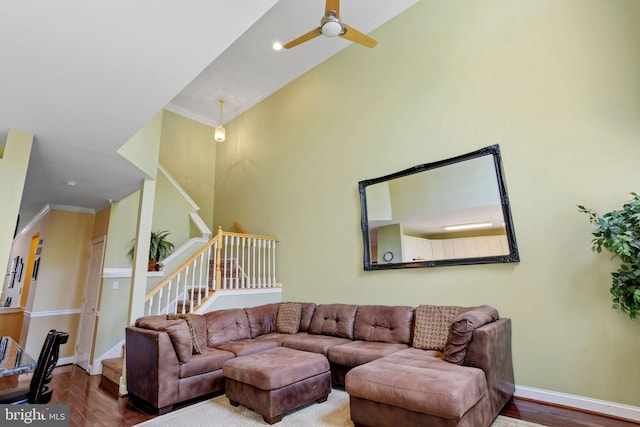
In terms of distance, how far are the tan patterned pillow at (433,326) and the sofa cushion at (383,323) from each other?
0.17m

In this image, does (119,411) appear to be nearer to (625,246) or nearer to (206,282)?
(206,282)

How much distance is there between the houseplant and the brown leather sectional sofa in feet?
7.24

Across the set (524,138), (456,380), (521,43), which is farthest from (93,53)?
(521,43)

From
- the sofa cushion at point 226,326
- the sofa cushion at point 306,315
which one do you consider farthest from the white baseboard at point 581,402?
the sofa cushion at point 226,326

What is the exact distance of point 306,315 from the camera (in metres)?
4.64

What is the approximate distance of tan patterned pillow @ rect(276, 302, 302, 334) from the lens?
15.0 ft

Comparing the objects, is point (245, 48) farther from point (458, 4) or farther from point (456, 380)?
point (456, 380)

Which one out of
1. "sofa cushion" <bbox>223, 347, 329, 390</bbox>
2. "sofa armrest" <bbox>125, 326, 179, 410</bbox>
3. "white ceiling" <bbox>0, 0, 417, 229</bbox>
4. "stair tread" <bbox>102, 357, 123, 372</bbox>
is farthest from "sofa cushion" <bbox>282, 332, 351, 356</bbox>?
"white ceiling" <bbox>0, 0, 417, 229</bbox>

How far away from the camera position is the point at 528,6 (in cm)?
351

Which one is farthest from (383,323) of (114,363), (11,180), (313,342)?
(11,180)

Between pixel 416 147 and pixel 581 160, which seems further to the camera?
pixel 416 147

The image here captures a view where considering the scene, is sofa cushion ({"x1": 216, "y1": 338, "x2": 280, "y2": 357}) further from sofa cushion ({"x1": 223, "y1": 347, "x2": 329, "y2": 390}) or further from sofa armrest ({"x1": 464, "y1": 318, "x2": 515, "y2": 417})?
sofa armrest ({"x1": 464, "y1": 318, "x2": 515, "y2": 417})

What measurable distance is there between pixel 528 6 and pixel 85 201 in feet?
22.5

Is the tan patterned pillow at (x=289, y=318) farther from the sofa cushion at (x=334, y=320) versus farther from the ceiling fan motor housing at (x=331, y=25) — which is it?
the ceiling fan motor housing at (x=331, y=25)
